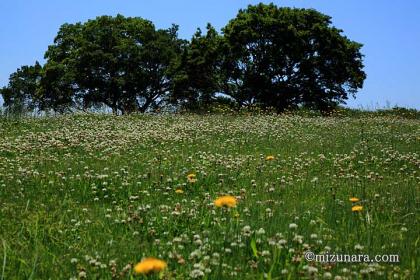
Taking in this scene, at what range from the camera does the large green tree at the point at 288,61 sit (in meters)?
40.1

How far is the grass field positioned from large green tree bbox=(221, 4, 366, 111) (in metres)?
26.6

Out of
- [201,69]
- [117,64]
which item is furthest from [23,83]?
[201,69]

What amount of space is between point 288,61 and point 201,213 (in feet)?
116

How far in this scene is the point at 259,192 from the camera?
833 cm

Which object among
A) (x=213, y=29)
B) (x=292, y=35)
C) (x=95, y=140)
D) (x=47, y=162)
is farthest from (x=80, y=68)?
(x=47, y=162)

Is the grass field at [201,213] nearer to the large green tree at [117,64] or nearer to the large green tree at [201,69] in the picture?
the large green tree at [201,69]

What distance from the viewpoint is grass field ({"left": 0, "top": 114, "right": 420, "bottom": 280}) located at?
4816 mm

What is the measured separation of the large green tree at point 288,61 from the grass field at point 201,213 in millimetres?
26569

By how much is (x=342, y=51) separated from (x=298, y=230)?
3696 centimetres

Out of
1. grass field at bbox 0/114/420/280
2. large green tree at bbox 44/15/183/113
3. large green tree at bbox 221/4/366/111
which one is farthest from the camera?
large green tree at bbox 44/15/183/113

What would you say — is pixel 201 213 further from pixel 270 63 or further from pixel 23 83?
pixel 23 83

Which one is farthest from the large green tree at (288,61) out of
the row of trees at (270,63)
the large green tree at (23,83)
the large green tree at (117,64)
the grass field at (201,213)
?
the large green tree at (23,83)

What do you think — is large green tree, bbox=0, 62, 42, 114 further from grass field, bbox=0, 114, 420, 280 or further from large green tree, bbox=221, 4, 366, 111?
grass field, bbox=0, 114, 420, 280

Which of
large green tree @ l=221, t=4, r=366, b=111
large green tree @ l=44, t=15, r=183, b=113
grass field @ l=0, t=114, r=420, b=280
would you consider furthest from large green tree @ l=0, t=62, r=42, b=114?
grass field @ l=0, t=114, r=420, b=280
